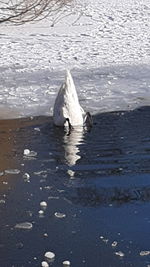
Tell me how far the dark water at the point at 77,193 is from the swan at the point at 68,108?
205mm

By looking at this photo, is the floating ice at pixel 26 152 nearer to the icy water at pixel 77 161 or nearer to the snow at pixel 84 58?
the icy water at pixel 77 161

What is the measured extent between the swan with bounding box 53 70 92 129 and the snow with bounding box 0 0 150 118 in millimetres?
1074

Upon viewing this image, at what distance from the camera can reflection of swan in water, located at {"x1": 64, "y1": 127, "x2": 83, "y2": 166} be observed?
31.4 ft

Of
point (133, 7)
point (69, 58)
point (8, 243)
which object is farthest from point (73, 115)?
point (133, 7)

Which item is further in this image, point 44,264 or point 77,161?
point 77,161

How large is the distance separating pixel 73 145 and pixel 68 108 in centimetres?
124

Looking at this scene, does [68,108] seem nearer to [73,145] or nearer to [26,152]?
[73,145]

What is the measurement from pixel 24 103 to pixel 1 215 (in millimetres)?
5835

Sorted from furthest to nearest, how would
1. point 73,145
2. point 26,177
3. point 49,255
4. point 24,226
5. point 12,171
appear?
point 73,145
point 12,171
point 26,177
point 24,226
point 49,255

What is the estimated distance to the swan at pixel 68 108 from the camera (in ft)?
37.2

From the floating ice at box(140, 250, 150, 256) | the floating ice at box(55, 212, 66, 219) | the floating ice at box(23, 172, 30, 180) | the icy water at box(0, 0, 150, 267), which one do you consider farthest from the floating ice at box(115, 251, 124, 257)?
the floating ice at box(23, 172, 30, 180)

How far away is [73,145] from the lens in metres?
10.3

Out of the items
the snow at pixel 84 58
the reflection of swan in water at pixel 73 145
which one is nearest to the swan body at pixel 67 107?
the reflection of swan in water at pixel 73 145

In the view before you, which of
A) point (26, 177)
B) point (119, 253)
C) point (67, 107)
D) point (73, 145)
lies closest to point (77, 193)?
point (26, 177)
